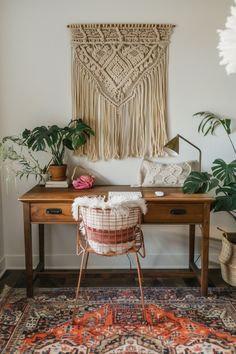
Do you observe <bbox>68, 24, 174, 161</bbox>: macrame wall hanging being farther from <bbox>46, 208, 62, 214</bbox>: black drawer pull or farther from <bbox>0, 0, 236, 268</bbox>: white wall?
<bbox>46, 208, 62, 214</bbox>: black drawer pull

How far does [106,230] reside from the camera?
86.7 inches

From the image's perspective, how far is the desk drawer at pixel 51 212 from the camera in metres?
2.54

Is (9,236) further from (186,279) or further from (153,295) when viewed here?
(186,279)

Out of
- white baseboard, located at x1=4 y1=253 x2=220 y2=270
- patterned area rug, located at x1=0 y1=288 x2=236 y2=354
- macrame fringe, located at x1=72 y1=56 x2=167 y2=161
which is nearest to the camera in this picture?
patterned area rug, located at x1=0 y1=288 x2=236 y2=354

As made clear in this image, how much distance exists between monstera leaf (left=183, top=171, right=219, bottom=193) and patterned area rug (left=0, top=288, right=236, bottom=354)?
0.82 metres

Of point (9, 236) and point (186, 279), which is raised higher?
point (9, 236)

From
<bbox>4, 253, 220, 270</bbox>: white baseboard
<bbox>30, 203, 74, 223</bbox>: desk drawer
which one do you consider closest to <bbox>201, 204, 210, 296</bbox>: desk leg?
<bbox>4, 253, 220, 270</bbox>: white baseboard

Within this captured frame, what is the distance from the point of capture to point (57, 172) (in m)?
2.88

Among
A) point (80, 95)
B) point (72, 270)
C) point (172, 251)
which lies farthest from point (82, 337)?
point (80, 95)

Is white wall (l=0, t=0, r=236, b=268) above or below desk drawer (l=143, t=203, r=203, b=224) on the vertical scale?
above

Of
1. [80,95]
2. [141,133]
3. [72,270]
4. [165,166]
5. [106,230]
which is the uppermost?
[80,95]

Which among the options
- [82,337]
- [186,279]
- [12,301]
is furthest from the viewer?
[186,279]

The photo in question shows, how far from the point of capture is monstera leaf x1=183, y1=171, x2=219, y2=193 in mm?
2637

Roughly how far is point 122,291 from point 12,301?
85 centimetres
